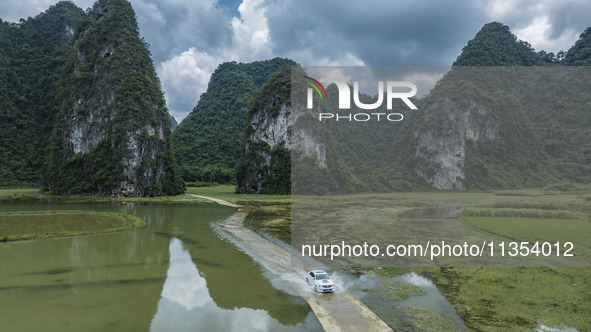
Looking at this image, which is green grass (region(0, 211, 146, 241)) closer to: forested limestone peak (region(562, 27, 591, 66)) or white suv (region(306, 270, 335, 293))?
white suv (region(306, 270, 335, 293))

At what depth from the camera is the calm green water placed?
36.4 ft

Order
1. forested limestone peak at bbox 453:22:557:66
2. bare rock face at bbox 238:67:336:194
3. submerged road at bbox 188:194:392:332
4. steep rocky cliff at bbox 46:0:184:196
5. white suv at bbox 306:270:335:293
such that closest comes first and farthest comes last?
submerged road at bbox 188:194:392:332
white suv at bbox 306:270:335:293
steep rocky cliff at bbox 46:0:184:196
bare rock face at bbox 238:67:336:194
forested limestone peak at bbox 453:22:557:66

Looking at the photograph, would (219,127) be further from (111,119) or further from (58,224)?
(58,224)

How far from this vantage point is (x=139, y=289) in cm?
1420

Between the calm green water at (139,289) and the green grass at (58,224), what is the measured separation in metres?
2.39

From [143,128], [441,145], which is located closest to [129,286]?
[143,128]

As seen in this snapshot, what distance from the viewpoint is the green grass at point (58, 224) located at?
25.1 m

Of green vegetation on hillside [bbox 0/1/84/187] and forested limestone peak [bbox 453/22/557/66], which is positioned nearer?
green vegetation on hillside [bbox 0/1/84/187]

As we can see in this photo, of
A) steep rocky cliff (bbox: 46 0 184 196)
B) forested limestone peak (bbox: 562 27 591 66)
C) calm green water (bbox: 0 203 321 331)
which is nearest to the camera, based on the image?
calm green water (bbox: 0 203 321 331)

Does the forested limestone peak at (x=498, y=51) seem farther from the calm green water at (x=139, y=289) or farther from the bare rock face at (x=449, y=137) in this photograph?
Answer: the calm green water at (x=139, y=289)

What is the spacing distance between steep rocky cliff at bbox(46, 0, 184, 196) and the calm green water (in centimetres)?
4640

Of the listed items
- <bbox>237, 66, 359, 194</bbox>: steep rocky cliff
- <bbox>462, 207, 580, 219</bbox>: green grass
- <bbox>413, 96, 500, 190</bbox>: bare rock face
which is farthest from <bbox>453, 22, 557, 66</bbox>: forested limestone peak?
<bbox>462, 207, 580, 219</bbox>: green grass

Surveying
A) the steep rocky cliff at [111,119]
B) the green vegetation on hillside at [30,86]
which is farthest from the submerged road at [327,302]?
the green vegetation on hillside at [30,86]

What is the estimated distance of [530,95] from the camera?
125 metres
